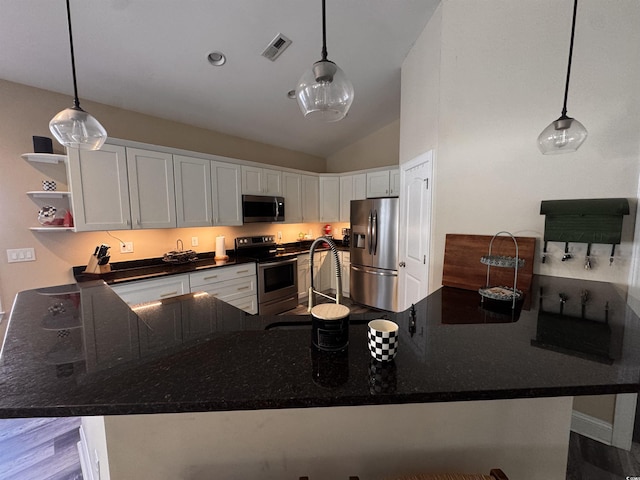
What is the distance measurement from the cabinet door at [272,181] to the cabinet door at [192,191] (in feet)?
2.78

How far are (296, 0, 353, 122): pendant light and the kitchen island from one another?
37.0 inches

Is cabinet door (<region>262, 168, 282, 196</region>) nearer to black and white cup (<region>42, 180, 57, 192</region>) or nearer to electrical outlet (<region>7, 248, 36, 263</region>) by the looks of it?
black and white cup (<region>42, 180, 57, 192</region>)

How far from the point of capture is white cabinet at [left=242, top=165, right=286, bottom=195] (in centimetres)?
366

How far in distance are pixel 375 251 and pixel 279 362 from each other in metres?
3.08

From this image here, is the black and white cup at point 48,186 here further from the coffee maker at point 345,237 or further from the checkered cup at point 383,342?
the coffee maker at point 345,237

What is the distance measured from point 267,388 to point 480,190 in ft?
6.94

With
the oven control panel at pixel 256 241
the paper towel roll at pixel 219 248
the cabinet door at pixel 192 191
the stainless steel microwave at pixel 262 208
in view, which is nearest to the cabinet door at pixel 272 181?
the stainless steel microwave at pixel 262 208

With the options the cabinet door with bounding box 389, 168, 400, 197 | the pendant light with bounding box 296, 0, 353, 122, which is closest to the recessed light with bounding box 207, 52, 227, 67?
the pendant light with bounding box 296, 0, 353, 122

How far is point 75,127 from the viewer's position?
1.32m

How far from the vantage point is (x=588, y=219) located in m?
1.63

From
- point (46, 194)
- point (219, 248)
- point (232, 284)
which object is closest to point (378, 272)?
point (232, 284)

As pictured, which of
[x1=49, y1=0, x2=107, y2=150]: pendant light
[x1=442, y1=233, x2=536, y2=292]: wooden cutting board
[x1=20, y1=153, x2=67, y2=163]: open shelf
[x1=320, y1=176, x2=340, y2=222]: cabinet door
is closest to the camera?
[x1=49, y1=0, x2=107, y2=150]: pendant light

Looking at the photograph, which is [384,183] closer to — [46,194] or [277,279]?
[277,279]

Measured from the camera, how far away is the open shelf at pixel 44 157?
228cm
